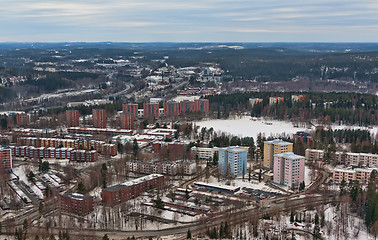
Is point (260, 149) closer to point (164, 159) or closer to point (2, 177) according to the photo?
point (164, 159)

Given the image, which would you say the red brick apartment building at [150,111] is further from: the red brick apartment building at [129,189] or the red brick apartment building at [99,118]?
the red brick apartment building at [129,189]

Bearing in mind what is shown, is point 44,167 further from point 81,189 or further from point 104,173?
point 81,189

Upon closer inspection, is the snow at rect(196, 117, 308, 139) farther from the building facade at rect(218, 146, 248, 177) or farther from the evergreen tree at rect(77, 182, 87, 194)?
the evergreen tree at rect(77, 182, 87, 194)

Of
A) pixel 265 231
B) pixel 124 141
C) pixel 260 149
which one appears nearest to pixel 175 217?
pixel 265 231

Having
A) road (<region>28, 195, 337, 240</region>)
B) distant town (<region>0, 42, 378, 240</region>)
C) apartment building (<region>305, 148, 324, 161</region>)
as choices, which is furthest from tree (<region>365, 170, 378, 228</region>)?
apartment building (<region>305, 148, 324, 161</region>)

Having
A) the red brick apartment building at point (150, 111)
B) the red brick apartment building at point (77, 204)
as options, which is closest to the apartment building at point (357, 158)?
the red brick apartment building at point (77, 204)

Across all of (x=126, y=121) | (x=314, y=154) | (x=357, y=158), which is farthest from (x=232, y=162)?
Result: (x=126, y=121)
